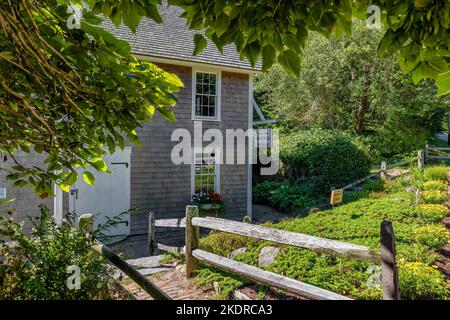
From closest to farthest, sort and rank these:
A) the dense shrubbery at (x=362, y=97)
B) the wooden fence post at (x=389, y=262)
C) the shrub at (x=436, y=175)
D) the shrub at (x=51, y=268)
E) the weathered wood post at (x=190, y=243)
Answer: the shrub at (x=51, y=268) < the wooden fence post at (x=389, y=262) < the weathered wood post at (x=190, y=243) < the shrub at (x=436, y=175) < the dense shrubbery at (x=362, y=97)

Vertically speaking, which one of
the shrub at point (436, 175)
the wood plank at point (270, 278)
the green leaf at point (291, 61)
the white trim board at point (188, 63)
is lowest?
the wood plank at point (270, 278)

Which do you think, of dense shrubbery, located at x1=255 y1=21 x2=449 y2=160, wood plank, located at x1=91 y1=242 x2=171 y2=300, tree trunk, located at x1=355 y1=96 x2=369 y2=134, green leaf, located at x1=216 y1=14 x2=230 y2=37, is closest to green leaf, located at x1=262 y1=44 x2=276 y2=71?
green leaf, located at x1=216 y1=14 x2=230 y2=37

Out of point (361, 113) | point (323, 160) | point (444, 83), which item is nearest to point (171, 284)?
point (444, 83)

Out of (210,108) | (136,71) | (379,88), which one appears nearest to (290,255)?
(136,71)

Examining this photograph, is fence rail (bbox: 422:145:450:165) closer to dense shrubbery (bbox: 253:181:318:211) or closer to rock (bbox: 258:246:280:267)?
dense shrubbery (bbox: 253:181:318:211)

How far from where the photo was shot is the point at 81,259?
3.61 metres

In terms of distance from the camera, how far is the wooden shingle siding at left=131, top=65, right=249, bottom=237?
10.7 m

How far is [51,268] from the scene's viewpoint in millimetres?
3453

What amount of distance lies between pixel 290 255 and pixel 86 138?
435cm

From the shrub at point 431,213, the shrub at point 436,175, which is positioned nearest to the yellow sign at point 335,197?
the shrub at point 431,213

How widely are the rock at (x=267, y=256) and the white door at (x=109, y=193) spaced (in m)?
4.82

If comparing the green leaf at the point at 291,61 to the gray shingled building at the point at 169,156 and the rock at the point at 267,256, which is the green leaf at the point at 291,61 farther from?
the gray shingled building at the point at 169,156

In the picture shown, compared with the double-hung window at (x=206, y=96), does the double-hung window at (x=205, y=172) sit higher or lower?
lower

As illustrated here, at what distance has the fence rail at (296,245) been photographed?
12.3 feet
